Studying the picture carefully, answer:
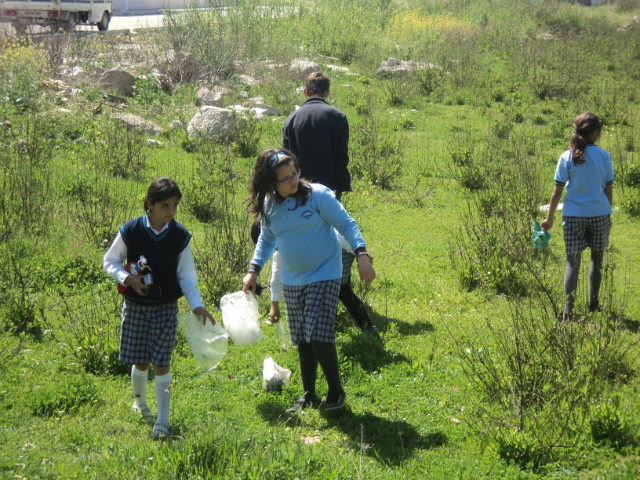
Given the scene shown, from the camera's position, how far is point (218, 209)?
8078 mm

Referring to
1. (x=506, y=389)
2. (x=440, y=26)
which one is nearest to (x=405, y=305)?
(x=506, y=389)

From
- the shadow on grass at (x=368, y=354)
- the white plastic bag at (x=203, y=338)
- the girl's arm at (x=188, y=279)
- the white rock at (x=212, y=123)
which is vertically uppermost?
the girl's arm at (x=188, y=279)

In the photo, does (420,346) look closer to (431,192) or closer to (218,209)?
(218,209)

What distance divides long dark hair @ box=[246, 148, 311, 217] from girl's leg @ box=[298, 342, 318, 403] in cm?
96

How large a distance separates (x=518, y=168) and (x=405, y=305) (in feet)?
12.8

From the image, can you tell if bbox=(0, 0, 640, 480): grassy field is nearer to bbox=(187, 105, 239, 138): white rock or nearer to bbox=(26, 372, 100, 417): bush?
bbox=(26, 372, 100, 417): bush

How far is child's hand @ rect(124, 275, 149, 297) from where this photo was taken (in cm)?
339

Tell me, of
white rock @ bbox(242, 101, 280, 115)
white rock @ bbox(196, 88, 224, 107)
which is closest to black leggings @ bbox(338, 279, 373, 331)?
white rock @ bbox(242, 101, 280, 115)

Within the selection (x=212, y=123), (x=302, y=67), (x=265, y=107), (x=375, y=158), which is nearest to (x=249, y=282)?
(x=375, y=158)

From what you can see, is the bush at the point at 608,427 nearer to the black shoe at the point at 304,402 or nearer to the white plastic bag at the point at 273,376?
the black shoe at the point at 304,402

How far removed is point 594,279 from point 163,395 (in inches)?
155

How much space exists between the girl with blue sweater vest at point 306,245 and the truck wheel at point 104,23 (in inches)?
936

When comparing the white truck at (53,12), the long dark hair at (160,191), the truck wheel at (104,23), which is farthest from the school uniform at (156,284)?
the truck wheel at (104,23)

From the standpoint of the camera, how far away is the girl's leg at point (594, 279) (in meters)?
5.32
